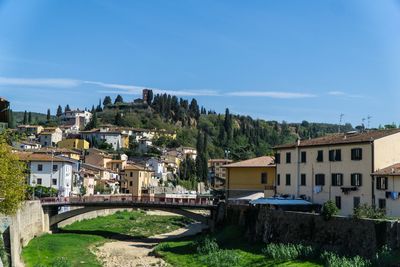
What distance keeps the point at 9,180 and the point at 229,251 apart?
58.0ft

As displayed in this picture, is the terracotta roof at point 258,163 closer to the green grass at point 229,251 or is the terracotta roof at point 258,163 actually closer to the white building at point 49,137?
the green grass at point 229,251

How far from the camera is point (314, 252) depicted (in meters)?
37.4

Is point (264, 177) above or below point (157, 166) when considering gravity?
below

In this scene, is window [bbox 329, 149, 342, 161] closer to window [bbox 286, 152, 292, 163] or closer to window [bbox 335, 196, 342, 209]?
window [bbox 335, 196, 342, 209]

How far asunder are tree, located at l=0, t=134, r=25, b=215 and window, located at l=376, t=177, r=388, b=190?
83.5ft

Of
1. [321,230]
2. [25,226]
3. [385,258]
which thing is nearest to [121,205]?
[25,226]

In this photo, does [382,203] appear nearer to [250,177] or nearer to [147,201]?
[250,177]

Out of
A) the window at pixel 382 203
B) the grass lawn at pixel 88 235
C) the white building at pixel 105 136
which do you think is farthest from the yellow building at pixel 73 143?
the window at pixel 382 203

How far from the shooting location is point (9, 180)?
1453 inches

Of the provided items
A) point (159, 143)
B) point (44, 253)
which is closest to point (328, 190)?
point (44, 253)

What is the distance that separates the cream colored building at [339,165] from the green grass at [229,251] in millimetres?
7185

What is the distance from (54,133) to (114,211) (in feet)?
279

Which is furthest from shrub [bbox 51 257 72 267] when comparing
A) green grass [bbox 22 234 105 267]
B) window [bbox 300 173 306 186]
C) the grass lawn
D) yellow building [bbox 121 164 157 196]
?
yellow building [bbox 121 164 157 196]

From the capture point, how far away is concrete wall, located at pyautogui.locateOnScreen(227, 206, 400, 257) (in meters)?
32.8
